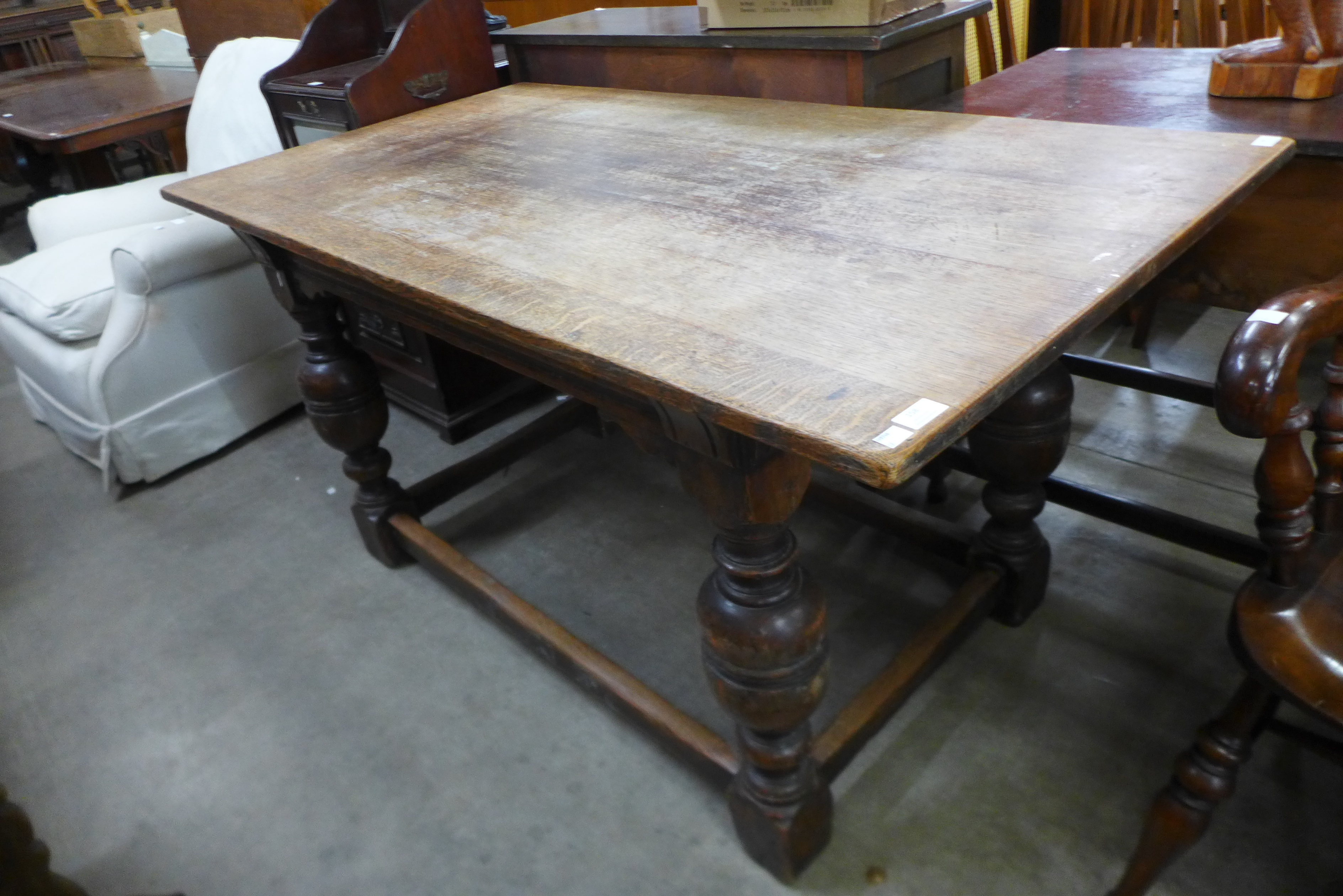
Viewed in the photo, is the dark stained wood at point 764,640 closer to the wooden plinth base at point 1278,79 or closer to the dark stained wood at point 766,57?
the dark stained wood at point 766,57

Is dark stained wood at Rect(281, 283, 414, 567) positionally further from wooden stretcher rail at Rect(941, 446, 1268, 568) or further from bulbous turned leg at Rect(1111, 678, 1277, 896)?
bulbous turned leg at Rect(1111, 678, 1277, 896)

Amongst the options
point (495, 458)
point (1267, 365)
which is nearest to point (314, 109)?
point (495, 458)

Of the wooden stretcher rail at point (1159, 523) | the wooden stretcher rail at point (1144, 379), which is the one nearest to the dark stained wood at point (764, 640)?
the wooden stretcher rail at point (1159, 523)

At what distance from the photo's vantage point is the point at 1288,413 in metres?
0.77

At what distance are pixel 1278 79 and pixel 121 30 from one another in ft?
16.0

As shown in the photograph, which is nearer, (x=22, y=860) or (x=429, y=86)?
(x=22, y=860)

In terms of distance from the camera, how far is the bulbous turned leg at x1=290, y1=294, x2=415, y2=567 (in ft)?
5.17

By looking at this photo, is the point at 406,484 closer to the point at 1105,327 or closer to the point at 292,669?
the point at 292,669

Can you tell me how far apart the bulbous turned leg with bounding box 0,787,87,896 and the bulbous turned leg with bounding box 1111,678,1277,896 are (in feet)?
3.98

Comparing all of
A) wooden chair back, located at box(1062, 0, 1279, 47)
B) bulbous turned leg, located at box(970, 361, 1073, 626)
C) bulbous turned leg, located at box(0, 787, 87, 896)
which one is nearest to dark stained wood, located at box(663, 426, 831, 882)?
bulbous turned leg, located at box(970, 361, 1073, 626)

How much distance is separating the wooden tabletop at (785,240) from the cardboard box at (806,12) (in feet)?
0.53

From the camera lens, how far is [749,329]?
2.48 feet

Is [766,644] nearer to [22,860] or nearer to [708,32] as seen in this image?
[22,860]

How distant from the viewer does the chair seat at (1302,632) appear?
77 centimetres
